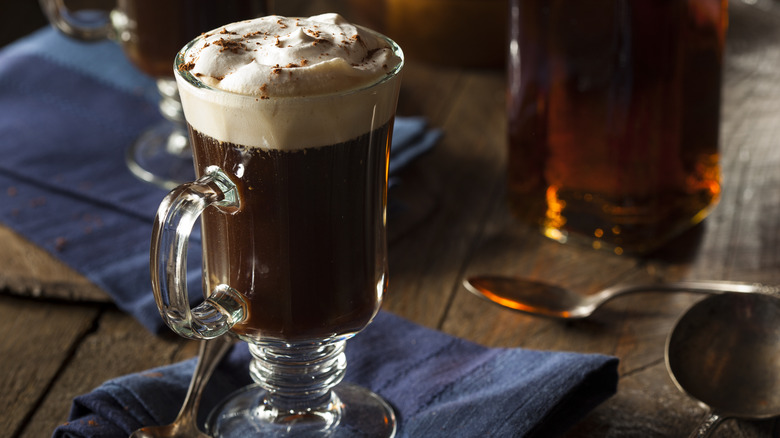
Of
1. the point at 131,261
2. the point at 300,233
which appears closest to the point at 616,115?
the point at 300,233

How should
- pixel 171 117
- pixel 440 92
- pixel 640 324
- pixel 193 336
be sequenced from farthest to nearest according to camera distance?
pixel 440 92 < pixel 171 117 < pixel 640 324 < pixel 193 336

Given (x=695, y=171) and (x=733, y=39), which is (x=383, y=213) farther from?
(x=733, y=39)

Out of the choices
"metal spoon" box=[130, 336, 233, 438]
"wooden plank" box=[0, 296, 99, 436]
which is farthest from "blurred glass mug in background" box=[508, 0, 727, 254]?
"wooden plank" box=[0, 296, 99, 436]

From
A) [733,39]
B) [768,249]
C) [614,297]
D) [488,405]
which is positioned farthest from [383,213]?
[733,39]

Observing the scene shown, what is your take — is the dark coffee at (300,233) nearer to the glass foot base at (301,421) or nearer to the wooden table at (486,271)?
the glass foot base at (301,421)

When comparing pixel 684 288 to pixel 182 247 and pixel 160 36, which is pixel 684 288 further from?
pixel 160 36

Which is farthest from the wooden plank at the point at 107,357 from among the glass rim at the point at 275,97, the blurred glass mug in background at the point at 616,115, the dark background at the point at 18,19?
the dark background at the point at 18,19
